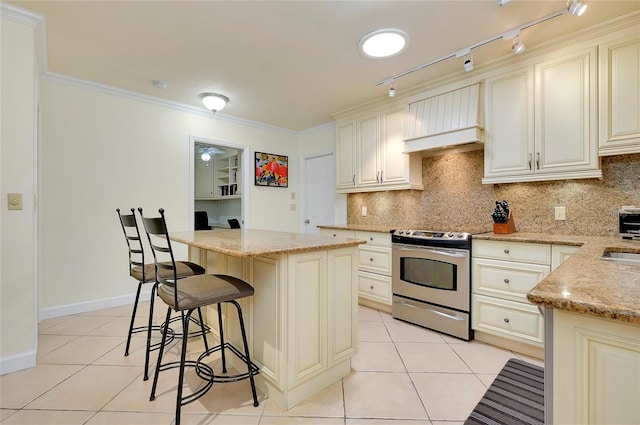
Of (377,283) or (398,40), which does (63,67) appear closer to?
(398,40)

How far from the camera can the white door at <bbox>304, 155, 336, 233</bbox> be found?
15.4 ft

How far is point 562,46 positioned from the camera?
92.4 inches

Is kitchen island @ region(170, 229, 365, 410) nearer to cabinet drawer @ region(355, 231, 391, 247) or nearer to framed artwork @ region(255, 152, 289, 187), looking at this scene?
cabinet drawer @ region(355, 231, 391, 247)

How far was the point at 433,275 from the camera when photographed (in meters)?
2.72

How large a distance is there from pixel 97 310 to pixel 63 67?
2.49 metres

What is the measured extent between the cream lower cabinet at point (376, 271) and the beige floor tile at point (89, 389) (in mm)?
2186

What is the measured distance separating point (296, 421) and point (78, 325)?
2.51 meters

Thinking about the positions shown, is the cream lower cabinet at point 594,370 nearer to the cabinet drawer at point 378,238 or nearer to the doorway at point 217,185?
the cabinet drawer at point 378,238

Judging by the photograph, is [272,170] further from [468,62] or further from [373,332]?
[468,62]

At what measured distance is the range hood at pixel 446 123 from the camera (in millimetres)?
2777

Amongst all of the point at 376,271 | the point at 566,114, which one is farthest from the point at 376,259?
the point at 566,114

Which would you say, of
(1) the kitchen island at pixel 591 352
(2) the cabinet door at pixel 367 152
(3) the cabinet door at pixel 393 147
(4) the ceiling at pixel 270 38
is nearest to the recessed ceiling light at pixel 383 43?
(4) the ceiling at pixel 270 38

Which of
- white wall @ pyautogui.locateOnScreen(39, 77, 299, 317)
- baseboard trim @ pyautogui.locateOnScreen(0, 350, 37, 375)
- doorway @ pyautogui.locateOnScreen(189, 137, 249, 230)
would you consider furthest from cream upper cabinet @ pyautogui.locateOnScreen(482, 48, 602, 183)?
doorway @ pyautogui.locateOnScreen(189, 137, 249, 230)

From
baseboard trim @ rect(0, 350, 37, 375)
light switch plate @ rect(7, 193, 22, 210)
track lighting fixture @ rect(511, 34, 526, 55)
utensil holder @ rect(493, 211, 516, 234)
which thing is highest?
track lighting fixture @ rect(511, 34, 526, 55)
